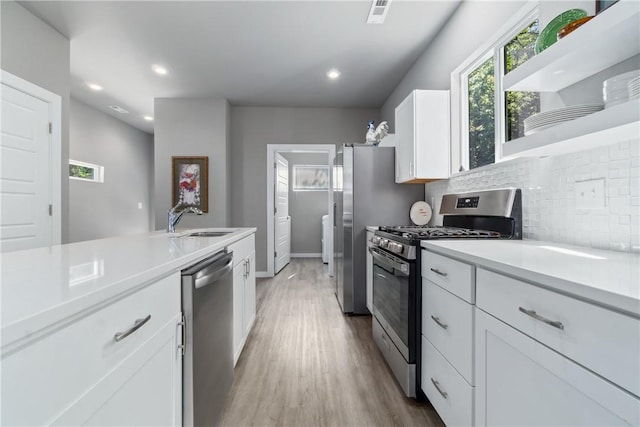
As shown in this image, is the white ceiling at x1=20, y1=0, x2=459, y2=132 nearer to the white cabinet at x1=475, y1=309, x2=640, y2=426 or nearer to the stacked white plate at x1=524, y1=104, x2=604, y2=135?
the stacked white plate at x1=524, y1=104, x2=604, y2=135

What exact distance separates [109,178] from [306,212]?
3955 millimetres

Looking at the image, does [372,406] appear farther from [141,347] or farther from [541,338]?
[141,347]

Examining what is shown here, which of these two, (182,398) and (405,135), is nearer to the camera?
(182,398)

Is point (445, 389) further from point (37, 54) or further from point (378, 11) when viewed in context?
point (37, 54)

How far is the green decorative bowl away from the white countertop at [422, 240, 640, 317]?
2.85 feet

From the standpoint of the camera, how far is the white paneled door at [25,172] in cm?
236

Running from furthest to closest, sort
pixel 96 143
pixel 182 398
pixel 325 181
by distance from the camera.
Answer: pixel 325 181 < pixel 96 143 < pixel 182 398

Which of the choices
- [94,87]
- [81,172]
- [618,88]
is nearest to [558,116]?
[618,88]

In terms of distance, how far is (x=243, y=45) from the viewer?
297 centimetres

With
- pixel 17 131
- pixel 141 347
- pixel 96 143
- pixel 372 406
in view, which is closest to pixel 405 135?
pixel 372 406

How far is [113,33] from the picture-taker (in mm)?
2766

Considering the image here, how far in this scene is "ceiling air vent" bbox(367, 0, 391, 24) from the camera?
A: 228cm

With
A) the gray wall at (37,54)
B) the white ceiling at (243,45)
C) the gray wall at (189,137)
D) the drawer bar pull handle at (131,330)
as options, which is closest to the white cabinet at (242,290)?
the drawer bar pull handle at (131,330)

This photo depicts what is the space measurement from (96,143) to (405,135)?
542cm
